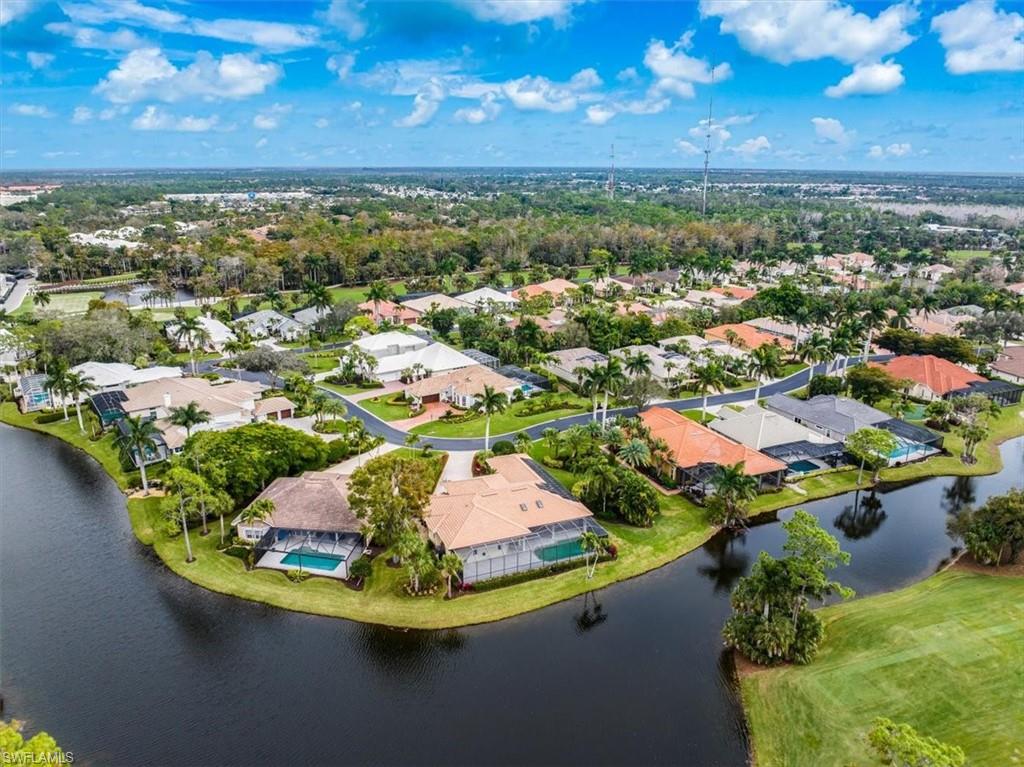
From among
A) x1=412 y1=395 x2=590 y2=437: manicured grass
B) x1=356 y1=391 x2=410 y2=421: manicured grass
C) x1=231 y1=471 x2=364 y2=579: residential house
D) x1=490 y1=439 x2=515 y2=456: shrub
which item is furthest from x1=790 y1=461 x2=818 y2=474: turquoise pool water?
x1=356 y1=391 x2=410 y2=421: manicured grass

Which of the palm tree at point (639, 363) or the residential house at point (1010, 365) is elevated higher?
the palm tree at point (639, 363)

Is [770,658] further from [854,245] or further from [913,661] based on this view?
[854,245]

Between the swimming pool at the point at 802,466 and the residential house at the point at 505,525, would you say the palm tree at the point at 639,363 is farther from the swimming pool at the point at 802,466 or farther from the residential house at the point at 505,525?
the residential house at the point at 505,525

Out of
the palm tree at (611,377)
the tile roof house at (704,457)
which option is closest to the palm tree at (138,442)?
the palm tree at (611,377)

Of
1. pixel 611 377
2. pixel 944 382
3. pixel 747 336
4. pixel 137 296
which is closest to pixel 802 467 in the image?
pixel 611 377

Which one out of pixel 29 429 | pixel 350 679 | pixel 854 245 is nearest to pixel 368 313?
pixel 29 429

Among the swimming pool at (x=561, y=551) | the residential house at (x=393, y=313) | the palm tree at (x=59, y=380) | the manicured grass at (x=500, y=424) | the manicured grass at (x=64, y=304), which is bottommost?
the swimming pool at (x=561, y=551)

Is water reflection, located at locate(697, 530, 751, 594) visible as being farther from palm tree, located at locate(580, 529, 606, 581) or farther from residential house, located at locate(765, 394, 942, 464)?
residential house, located at locate(765, 394, 942, 464)
